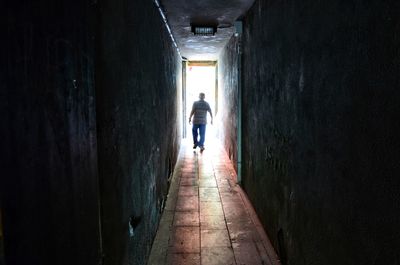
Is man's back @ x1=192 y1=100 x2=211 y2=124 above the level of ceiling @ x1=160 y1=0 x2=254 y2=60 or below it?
below

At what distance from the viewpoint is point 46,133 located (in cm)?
100

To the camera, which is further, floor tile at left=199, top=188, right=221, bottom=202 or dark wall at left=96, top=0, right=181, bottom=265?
floor tile at left=199, top=188, right=221, bottom=202

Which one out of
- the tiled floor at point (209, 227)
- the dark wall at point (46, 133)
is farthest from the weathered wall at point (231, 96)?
the dark wall at point (46, 133)

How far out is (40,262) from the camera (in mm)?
930

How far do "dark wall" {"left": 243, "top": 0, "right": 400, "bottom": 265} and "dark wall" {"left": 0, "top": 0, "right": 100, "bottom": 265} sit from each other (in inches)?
50.1

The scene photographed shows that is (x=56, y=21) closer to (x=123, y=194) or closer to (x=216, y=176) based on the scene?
(x=123, y=194)

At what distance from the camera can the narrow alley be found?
92cm

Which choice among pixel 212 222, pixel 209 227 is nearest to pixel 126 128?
pixel 209 227

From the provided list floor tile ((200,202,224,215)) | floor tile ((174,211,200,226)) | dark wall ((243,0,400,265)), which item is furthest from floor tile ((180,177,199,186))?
dark wall ((243,0,400,265))

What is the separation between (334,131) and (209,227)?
2.46 m

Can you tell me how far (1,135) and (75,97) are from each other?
0.45 metres

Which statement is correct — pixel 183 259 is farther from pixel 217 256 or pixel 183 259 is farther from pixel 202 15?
pixel 202 15

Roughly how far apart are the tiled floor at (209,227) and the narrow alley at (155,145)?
0.02 m

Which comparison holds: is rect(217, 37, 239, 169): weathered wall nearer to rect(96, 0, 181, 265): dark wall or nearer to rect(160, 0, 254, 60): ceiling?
rect(160, 0, 254, 60): ceiling
